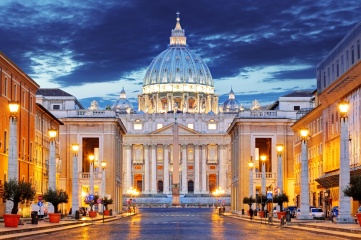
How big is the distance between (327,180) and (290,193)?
132ft

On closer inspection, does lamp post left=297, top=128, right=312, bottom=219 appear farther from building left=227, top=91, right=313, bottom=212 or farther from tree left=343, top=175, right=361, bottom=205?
building left=227, top=91, right=313, bottom=212

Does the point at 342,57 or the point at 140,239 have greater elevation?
the point at 342,57

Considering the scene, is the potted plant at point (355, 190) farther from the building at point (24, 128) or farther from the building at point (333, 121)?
the building at point (24, 128)

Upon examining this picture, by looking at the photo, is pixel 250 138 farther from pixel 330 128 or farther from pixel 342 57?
pixel 342 57

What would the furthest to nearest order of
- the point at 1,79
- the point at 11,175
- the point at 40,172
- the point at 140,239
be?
1. the point at 40,172
2. the point at 1,79
3. the point at 11,175
4. the point at 140,239

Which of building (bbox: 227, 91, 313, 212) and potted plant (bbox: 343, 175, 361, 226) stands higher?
building (bbox: 227, 91, 313, 212)

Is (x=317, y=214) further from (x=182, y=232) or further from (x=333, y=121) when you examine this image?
(x=182, y=232)

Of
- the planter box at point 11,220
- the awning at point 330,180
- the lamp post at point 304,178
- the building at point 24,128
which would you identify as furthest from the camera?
the awning at point 330,180

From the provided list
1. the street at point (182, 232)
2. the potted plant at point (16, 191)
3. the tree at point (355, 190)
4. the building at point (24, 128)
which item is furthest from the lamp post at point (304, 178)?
the potted plant at point (16, 191)

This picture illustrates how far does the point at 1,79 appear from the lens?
7294 centimetres

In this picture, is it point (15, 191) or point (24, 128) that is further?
point (24, 128)

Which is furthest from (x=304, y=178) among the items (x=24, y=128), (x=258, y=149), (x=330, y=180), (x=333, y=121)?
(x=258, y=149)

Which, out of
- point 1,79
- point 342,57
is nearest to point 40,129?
point 1,79

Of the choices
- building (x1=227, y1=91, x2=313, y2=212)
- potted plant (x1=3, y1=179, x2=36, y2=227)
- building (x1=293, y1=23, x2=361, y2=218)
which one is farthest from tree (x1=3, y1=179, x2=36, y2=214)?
building (x1=227, y1=91, x2=313, y2=212)
